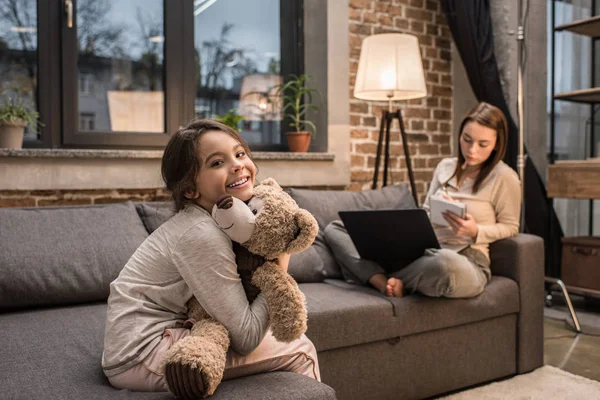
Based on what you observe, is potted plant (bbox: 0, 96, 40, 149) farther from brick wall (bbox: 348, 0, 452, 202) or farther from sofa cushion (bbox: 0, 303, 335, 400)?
brick wall (bbox: 348, 0, 452, 202)

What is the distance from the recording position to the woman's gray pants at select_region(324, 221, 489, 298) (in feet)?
7.16

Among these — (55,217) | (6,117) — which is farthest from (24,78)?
(55,217)

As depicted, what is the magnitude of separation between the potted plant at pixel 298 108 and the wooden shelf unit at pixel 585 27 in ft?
4.96

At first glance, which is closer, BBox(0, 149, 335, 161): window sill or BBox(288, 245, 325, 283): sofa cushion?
BBox(288, 245, 325, 283): sofa cushion

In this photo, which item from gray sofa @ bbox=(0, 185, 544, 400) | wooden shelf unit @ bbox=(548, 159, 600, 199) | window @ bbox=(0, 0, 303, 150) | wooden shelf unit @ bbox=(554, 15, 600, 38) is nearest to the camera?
gray sofa @ bbox=(0, 185, 544, 400)

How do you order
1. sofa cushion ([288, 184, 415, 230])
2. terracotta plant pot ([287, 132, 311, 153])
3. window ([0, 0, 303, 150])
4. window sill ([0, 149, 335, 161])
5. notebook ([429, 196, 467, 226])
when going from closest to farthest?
1. notebook ([429, 196, 467, 226])
2. window sill ([0, 149, 335, 161])
3. sofa cushion ([288, 184, 415, 230])
4. window ([0, 0, 303, 150])
5. terracotta plant pot ([287, 132, 311, 153])

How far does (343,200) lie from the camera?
2857mm

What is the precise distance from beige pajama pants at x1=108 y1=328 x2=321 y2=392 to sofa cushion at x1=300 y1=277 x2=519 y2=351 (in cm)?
51

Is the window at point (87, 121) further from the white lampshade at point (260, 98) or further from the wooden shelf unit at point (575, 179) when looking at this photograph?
the wooden shelf unit at point (575, 179)

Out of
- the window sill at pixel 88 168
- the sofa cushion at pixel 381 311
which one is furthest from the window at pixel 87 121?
the sofa cushion at pixel 381 311

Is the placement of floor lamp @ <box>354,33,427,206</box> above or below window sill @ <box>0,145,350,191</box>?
above

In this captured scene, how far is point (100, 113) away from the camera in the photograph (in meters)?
3.08

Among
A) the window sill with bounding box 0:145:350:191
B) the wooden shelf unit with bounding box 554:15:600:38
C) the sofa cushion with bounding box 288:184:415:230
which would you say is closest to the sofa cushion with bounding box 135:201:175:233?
the window sill with bounding box 0:145:350:191

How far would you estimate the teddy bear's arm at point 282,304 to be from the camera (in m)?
1.23
